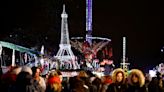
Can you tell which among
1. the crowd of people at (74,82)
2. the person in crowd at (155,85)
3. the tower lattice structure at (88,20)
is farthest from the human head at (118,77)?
the tower lattice structure at (88,20)

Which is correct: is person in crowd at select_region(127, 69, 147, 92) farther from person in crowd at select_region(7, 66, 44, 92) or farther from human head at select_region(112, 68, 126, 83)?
person in crowd at select_region(7, 66, 44, 92)

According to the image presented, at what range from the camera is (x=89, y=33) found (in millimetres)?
97250

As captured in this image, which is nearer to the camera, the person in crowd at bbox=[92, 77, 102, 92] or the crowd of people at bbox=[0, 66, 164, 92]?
the crowd of people at bbox=[0, 66, 164, 92]

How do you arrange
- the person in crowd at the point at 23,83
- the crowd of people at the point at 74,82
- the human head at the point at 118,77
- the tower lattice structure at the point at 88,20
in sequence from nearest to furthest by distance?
the person in crowd at the point at 23,83 < the crowd of people at the point at 74,82 < the human head at the point at 118,77 < the tower lattice structure at the point at 88,20

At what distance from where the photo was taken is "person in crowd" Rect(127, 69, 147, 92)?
10883 mm

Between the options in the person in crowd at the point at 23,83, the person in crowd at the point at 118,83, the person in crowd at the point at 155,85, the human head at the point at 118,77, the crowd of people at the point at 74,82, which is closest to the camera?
the person in crowd at the point at 23,83

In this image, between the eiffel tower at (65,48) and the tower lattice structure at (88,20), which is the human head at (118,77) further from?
the tower lattice structure at (88,20)

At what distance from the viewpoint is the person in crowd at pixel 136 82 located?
35.7ft

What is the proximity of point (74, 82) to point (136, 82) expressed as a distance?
242cm

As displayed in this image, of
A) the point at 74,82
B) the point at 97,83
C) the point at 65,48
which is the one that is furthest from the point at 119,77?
the point at 65,48

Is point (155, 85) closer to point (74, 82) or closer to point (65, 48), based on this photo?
point (74, 82)

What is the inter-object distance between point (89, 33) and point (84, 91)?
8852 centimetres

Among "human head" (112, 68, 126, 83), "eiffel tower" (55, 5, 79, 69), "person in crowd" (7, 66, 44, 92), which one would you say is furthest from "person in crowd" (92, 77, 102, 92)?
"eiffel tower" (55, 5, 79, 69)

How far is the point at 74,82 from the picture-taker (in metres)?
8.93
